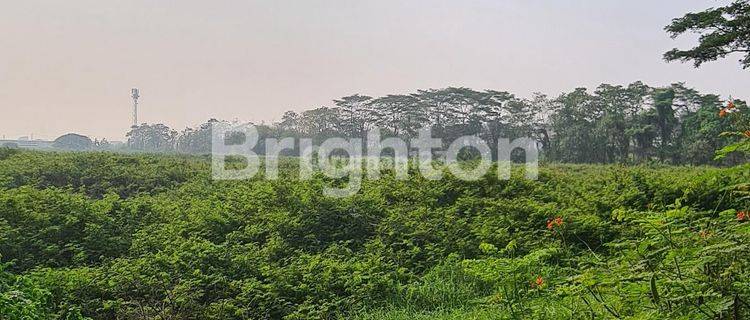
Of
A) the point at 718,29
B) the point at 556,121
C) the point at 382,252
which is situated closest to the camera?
the point at 382,252

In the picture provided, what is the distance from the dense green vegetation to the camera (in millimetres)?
2135

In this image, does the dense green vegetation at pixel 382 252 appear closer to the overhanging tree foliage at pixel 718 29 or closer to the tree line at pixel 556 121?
the overhanging tree foliage at pixel 718 29

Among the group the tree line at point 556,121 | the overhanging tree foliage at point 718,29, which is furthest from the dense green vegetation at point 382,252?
the tree line at point 556,121

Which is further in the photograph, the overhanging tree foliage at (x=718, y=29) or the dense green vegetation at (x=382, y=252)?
the overhanging tree foliage at (x=718, y=29)

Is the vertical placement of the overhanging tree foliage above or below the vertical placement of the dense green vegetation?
above

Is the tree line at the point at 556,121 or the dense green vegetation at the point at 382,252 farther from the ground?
the tree line at the point at 556,121

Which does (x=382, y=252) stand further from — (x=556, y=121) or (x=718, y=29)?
(x=556, y=121)

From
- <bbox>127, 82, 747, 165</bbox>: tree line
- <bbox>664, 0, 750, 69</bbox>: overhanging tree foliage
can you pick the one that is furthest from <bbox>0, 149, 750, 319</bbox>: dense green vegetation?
<bbox>127, 82, 747, 165</bbox>: tree line

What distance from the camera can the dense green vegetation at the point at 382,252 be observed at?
84.0 inches

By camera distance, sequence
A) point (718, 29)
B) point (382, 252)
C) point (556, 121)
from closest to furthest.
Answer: point (382, 252), point (718, 29), point (556, 121)

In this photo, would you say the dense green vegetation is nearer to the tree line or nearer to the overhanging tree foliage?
the overhanging tree foliage

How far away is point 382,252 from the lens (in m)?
5.77

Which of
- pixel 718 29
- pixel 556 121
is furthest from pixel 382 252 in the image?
pixel 556 121

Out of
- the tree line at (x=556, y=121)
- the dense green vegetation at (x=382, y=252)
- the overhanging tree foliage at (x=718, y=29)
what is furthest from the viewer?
the tree line at (x=556, y=121)
